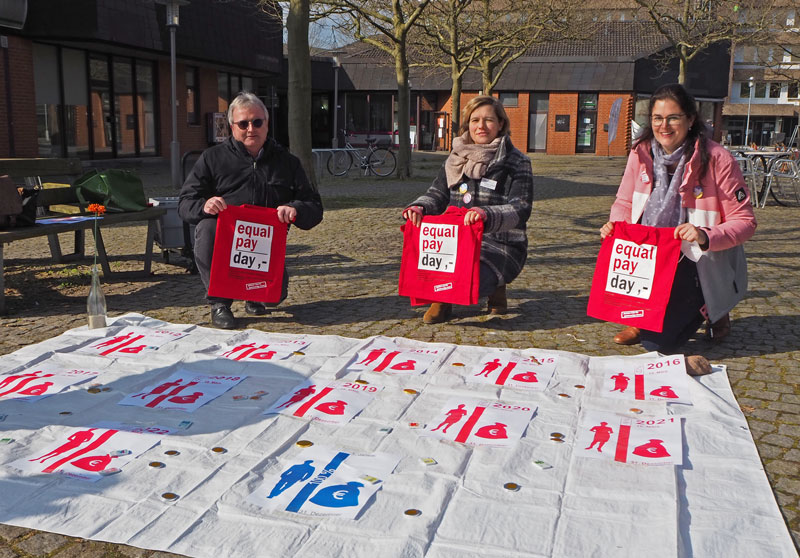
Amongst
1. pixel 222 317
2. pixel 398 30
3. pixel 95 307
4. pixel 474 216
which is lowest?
pixel 222 317

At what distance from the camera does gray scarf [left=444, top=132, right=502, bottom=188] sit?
5770 millimetres

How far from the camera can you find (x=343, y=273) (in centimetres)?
797

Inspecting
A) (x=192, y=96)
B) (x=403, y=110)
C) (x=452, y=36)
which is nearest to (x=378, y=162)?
(x=403, y=110)

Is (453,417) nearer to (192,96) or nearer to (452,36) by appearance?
(452,36)

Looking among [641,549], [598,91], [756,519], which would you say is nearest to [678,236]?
[756,519]

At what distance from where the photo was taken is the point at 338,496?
3.14 metres

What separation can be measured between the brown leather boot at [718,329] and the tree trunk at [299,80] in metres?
8.02

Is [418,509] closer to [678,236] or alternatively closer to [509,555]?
[509,555]

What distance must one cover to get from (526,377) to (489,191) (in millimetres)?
1715

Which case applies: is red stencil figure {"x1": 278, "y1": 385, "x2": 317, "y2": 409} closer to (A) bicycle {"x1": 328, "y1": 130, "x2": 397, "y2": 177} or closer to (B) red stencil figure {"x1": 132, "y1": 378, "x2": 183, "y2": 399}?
(B) red stencil figure {"x1": 132, "y1": 378, "x2": 183, "y2": 399}

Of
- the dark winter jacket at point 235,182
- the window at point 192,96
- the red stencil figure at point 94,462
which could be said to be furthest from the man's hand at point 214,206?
the window at point 192,96

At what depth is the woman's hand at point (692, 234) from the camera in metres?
4.71

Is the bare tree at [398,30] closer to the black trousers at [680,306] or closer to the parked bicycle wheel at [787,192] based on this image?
the parked bicycle wheel at [787,192]

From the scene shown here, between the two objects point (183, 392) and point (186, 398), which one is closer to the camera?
point (186, 398)
